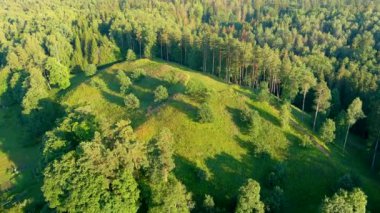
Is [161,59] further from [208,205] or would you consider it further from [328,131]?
[208,205]

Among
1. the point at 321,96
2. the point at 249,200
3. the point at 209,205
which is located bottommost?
the point at 209,205

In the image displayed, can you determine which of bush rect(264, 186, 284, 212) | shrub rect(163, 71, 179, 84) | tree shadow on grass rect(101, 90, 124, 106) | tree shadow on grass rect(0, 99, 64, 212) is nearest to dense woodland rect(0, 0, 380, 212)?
tree shadow on grass rect(0, 99, 64, 212)

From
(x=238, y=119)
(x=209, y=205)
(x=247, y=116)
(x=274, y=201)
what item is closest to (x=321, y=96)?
(x=247, y=116)

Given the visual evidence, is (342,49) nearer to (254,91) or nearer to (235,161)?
(254,91)

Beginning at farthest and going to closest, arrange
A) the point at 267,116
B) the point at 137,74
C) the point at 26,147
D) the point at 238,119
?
the point at 137,74 → the point at 26,147 → the point at 267,116 → the point at 238,119

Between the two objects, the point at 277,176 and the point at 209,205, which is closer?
the point at 209,205

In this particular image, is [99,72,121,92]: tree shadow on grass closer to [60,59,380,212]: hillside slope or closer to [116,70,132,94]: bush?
[116,70,132,94]: bush

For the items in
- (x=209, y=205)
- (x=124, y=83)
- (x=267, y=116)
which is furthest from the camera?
(x=124, y=83)
